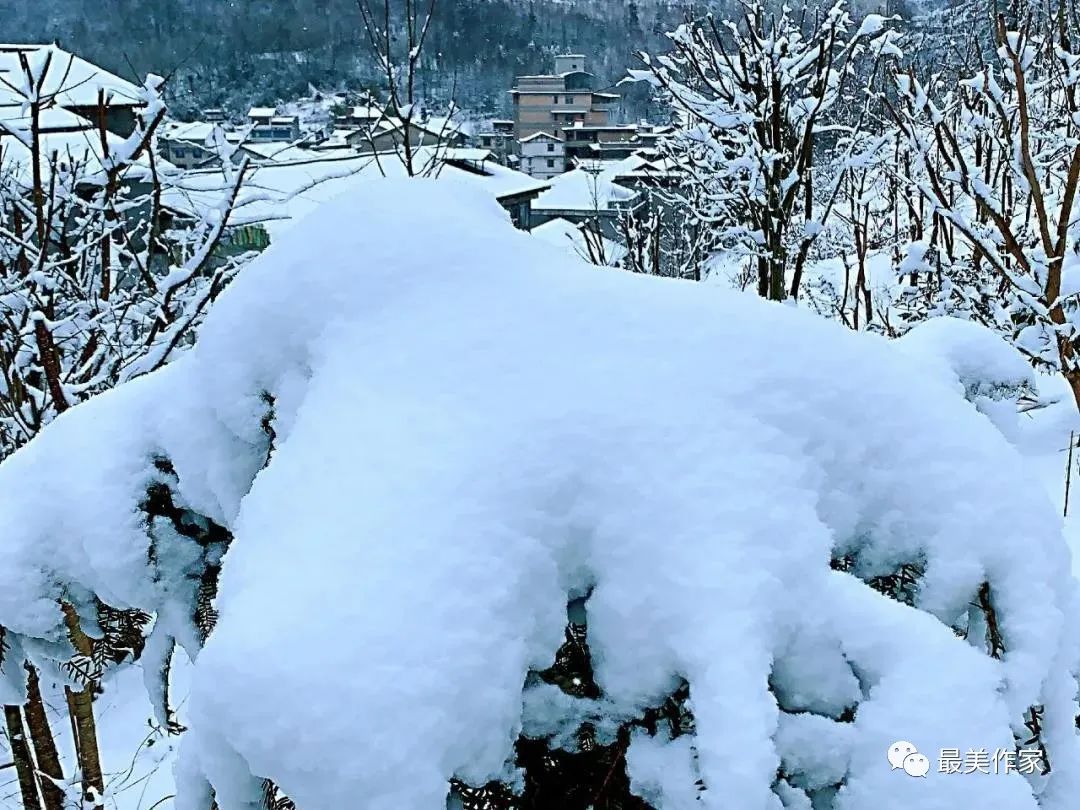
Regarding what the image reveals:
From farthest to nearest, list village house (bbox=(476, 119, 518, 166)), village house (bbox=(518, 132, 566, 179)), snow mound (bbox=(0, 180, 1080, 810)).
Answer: village house (bbox=(518, 132, 566, 179)) → village house (bbox=(476, 119, 518, 166)) → snow mound (bbox=(0, 180, 1080, 810))

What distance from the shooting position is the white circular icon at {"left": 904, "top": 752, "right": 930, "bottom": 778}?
3.59ft

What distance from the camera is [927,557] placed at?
1.29 meters

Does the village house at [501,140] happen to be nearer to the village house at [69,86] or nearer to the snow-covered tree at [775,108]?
the village house at [69,86]

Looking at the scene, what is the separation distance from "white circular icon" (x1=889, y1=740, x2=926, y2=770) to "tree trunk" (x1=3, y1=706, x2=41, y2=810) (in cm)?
330

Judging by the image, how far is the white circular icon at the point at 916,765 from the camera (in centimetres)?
109

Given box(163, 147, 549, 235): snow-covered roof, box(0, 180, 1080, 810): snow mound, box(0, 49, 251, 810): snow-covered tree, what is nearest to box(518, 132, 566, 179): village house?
box(163, 147, 549, 235): snow-covered roof

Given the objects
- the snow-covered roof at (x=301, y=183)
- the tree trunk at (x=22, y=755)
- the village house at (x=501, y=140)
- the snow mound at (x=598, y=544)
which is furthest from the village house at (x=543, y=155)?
the snow mound at (x=598, y=544)

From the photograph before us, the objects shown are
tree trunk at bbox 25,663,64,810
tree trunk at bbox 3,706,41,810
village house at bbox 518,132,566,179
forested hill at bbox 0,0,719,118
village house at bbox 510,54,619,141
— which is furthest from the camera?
village house at bbox 510,54,619,141

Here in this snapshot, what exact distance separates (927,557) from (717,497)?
385mm

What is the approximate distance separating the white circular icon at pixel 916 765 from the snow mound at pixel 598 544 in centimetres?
2

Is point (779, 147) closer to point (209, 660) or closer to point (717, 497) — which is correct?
point (717, 497)

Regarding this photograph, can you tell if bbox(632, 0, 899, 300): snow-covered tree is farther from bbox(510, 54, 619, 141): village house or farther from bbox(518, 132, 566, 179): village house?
bbox(510, 54, 619, 141): village house

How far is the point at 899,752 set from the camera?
43.5 inches

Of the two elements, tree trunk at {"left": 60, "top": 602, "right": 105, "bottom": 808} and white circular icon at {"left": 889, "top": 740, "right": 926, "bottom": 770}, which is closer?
white circular icon at {"left": 889, "top": 740, "right": 926, "bottom": 770}
